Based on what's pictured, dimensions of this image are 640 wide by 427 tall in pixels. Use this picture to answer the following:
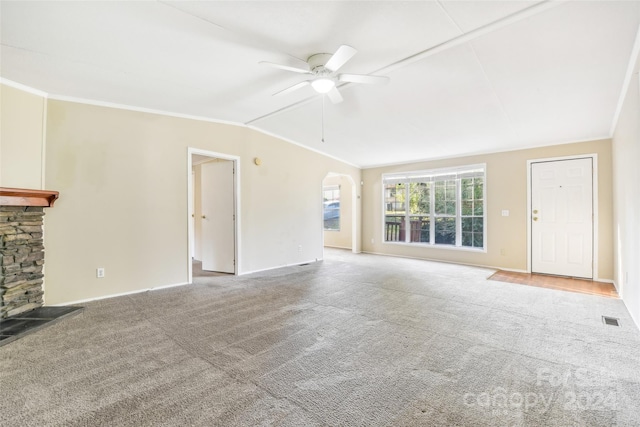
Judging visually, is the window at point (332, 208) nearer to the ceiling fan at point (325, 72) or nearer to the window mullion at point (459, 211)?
the window mullion at point (459, 211)

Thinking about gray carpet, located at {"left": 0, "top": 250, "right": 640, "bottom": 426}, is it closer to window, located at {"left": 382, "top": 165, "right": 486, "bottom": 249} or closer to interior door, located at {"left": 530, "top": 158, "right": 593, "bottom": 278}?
interior door, located at {"left": 530, "top": 158, "right": 593, "bottom": 278}

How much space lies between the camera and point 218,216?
209 inches

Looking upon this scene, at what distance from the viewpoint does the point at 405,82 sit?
325 cm

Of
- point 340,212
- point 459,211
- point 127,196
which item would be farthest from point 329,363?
point 340,212

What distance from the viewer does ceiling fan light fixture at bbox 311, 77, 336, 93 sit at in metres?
2.82

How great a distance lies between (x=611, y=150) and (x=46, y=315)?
779 cm

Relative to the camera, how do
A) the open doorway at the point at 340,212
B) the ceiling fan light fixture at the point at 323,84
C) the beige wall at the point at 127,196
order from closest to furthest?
1. the ceiling fan light fixture at the point at 323,84
2. the beige wall at the point at 127,196
3. the open doorway at the point at 340,212

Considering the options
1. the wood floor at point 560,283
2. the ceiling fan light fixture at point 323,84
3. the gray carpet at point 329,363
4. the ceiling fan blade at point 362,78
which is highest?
the ceiling fan light fixture at point 323,84

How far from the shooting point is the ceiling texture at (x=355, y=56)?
2.13 metres

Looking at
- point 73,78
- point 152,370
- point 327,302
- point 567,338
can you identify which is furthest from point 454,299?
point 73,78

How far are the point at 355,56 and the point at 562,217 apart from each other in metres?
4.65

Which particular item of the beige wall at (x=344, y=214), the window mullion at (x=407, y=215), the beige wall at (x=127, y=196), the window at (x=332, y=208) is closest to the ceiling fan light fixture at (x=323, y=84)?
the beige wall at (x=127, y=196)

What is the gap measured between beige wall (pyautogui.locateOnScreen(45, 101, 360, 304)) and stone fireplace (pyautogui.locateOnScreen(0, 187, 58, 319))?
0.13 m

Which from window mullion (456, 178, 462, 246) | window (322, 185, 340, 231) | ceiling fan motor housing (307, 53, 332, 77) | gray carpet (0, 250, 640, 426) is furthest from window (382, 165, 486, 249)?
ceiling fan motor housing (307, 53, 332, 77)
